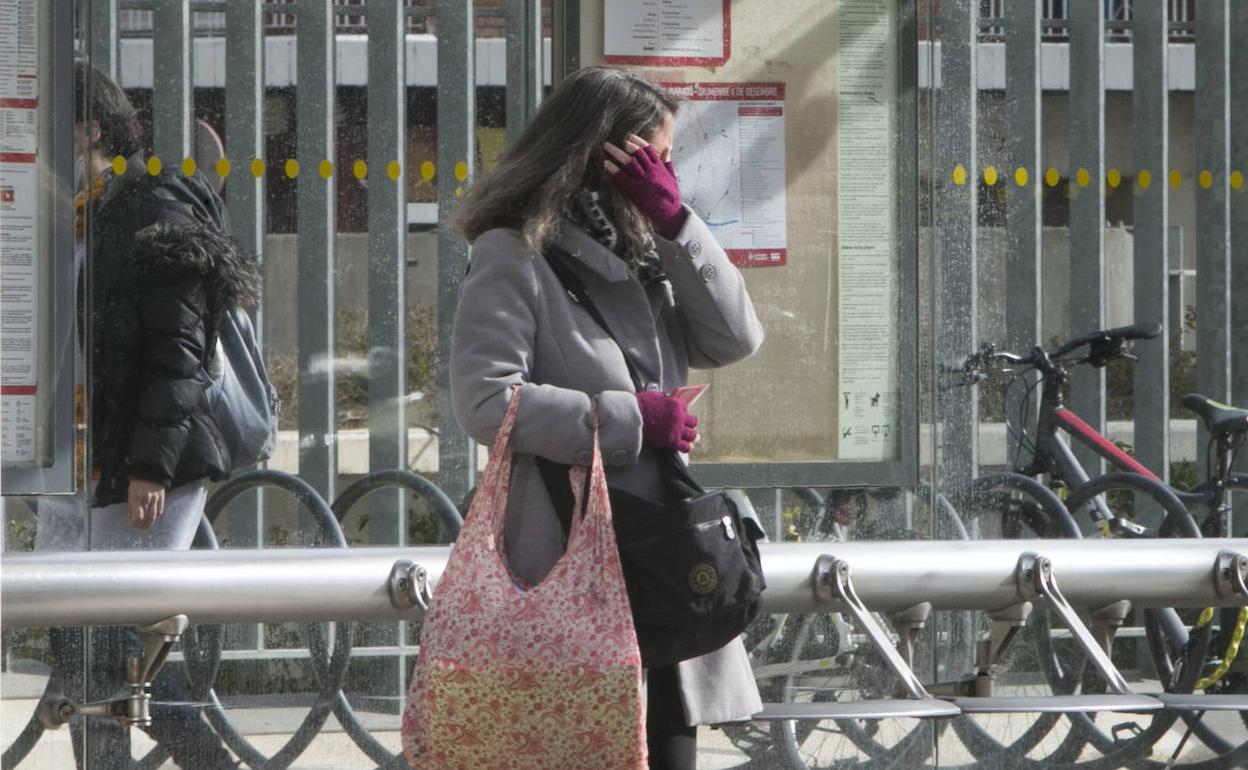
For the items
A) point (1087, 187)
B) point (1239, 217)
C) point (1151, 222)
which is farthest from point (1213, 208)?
point (1087, 187)

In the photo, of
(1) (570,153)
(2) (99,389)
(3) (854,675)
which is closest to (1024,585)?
(3) (854,675)

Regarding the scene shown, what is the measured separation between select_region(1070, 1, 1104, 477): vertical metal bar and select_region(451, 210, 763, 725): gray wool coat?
1.85 metres

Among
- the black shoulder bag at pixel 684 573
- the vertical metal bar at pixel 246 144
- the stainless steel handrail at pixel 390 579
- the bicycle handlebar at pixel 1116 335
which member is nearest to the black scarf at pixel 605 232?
the black shoulder bag at pixel 684 573

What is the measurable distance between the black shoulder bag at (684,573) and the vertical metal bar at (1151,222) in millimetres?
2246

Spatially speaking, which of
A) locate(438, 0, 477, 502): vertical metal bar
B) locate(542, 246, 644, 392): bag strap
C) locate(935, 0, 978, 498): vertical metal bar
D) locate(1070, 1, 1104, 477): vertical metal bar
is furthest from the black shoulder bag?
locate(1070, 1, 1104, 477): vertical metal bar

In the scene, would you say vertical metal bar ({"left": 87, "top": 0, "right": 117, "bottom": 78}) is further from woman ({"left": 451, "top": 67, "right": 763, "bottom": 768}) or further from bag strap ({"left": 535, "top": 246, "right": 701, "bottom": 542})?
bag strap ({"left": 535, "top": 246, "right": 701, "bottom": 542})

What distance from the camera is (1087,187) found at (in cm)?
517

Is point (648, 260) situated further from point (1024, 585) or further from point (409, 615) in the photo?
point (1024, 585)

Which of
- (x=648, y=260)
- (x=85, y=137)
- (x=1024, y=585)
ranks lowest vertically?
(x=1024, y=585)

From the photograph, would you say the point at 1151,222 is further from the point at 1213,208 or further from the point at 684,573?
the point at 684,573

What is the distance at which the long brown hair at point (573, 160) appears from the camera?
3451 mm

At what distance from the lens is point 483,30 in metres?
4.79

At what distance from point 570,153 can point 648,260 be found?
237 millimetres

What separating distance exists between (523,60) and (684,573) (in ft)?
6.41
